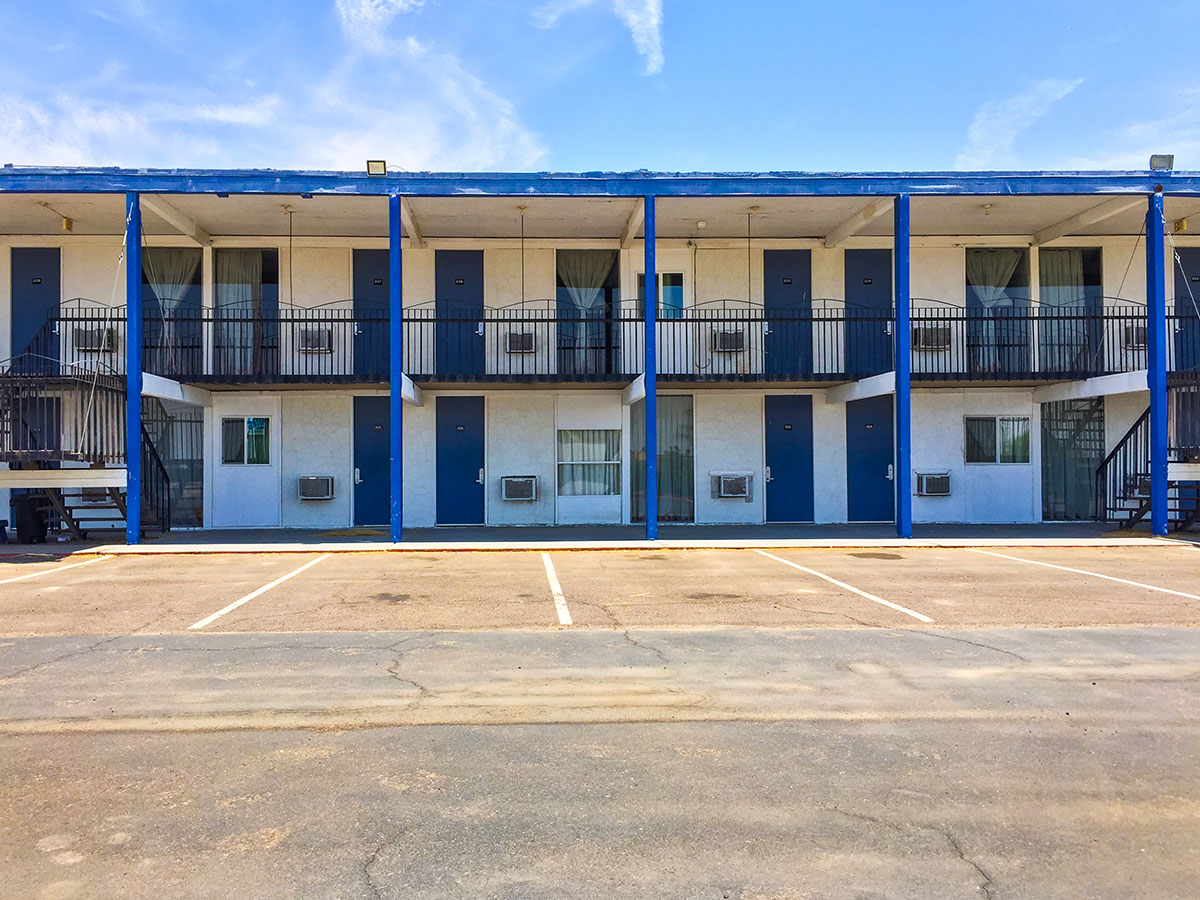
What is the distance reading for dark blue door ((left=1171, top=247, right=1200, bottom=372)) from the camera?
17297 mm

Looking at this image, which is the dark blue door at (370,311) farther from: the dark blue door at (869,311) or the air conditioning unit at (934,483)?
the air conditioning unit at (934,483)

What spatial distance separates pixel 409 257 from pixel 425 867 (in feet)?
50.5

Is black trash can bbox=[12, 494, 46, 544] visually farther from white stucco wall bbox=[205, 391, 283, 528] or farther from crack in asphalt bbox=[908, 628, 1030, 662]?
crack in asphalt bbox=[908, 628, 1030, 662]

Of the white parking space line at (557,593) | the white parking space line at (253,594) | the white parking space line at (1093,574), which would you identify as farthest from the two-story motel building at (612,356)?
the white parking space line at (557,593)

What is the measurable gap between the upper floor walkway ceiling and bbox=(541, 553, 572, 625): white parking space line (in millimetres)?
6257

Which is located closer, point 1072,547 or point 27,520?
point 1072,547

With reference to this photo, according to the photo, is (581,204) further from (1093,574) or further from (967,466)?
(1093,574)

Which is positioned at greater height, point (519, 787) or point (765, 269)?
point (765, 269)

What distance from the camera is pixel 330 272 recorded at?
17.3 metres

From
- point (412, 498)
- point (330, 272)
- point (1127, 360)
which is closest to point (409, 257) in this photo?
point (330, 272)

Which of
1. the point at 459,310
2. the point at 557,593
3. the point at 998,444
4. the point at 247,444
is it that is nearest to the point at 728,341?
the point at 459,310

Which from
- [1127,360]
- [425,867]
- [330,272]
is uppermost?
[330,272]

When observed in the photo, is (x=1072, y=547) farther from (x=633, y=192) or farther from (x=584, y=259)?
(x=584, y=259)

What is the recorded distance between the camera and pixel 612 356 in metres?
17.3
